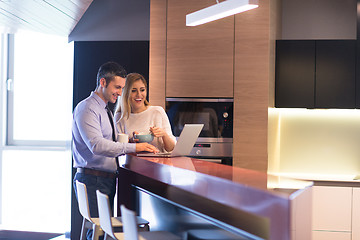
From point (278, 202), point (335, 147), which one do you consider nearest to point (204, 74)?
point (335, 147)

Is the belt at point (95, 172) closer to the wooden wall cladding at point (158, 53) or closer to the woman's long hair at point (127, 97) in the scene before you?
the woman's long hair at point (127, 97)

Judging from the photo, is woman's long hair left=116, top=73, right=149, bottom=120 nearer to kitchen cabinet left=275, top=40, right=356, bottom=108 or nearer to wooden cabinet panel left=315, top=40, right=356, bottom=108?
kitchen cabinet left=275, top=40, right=356, bottom=108

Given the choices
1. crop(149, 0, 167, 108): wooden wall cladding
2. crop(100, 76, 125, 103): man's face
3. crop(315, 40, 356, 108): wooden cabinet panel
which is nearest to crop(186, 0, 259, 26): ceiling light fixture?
crop(100, 76, 125, 103): man's face

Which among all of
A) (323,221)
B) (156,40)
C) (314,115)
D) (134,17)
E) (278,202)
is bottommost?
(323,221)

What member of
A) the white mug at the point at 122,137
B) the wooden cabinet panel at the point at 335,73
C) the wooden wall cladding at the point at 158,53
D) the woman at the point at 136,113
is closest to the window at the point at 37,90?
the wooden wall cladding at the point at 158,53

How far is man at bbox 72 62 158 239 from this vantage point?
132 inches

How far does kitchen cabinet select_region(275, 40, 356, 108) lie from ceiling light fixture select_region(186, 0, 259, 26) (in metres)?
1.63

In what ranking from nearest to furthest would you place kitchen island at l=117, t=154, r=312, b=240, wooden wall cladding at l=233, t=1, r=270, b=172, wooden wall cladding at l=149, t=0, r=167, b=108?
kitchen island at l=117, t=154, r=312, b=240 < wooden wall cladding at l=233, t=1, r=270, b=172 < wooden wall cladding at l=149, t=0, r=167, b=108

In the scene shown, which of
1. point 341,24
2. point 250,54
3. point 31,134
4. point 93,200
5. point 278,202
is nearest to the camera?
point 278,202

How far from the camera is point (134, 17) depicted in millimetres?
5879

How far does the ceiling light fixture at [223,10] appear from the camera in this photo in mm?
3043

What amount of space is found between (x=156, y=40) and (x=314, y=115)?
1949mm

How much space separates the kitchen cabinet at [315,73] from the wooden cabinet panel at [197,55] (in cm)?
62

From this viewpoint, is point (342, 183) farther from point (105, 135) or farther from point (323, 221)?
point (105, 135)
